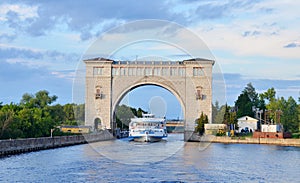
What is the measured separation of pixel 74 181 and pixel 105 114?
41578 mm

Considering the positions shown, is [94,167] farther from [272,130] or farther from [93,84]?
[93,84]

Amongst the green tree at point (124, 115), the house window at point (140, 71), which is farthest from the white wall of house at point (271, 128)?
the green tree at point (124, 115)

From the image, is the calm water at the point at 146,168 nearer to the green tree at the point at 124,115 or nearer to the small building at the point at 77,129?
the small building at the point at 77,129

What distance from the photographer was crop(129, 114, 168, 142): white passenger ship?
53031 millimetres

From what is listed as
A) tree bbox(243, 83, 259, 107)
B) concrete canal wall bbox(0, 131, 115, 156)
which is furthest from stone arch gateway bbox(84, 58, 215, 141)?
tree bbox(243, 83, 259, 107)

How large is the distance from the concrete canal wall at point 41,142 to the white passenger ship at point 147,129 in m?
4.08

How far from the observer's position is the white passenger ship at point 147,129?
5303 centimetres

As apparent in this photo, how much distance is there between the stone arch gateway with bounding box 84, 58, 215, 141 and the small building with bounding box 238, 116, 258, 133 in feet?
22.6

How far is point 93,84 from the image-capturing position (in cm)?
6375

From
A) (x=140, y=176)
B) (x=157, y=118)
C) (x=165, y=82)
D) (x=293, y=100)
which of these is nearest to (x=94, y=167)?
(x=140, y=176)

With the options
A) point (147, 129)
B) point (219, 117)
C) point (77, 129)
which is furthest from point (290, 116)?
point (77, 129)

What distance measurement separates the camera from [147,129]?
53500 mm

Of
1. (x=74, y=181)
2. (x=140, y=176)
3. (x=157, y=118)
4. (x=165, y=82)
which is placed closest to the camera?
(x=74, y=181)

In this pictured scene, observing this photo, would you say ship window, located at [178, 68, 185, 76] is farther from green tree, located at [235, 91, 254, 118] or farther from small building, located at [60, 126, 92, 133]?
green tree, located at [235, 91, 254, 118]
